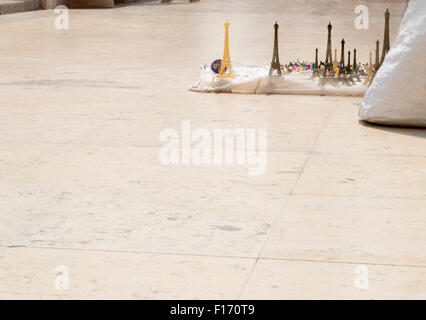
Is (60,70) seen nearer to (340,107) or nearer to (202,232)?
(340,107)

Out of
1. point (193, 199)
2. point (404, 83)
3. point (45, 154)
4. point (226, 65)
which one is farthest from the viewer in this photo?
point (226, 65)

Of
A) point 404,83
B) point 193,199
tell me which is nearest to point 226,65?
point 404,83

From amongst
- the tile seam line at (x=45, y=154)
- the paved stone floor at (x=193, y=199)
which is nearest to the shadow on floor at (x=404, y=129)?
the paved stone floor at (x=193, y=199)

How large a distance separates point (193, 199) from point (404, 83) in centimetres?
281

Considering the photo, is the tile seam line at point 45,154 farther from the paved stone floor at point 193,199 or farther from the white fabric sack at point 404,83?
the white fabric sack at point 404,83

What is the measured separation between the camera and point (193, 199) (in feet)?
17.3

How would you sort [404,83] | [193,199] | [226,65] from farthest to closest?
[226,65], [404,83], [193,199]

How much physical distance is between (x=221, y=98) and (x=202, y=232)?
454 cm

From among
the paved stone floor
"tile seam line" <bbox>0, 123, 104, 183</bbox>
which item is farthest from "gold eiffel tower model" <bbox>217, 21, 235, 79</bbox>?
"tile seam line" <bbox>0, 123, 104, 183</bbox>

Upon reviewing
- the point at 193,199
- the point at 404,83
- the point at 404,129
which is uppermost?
the point at 404,83

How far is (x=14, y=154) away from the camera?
6.45 metres

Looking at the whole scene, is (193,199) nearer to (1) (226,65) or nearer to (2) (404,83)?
(2) (404,83)

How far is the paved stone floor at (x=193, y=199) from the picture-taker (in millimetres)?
3980

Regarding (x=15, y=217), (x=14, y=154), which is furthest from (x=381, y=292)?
(x=14, y=154)
